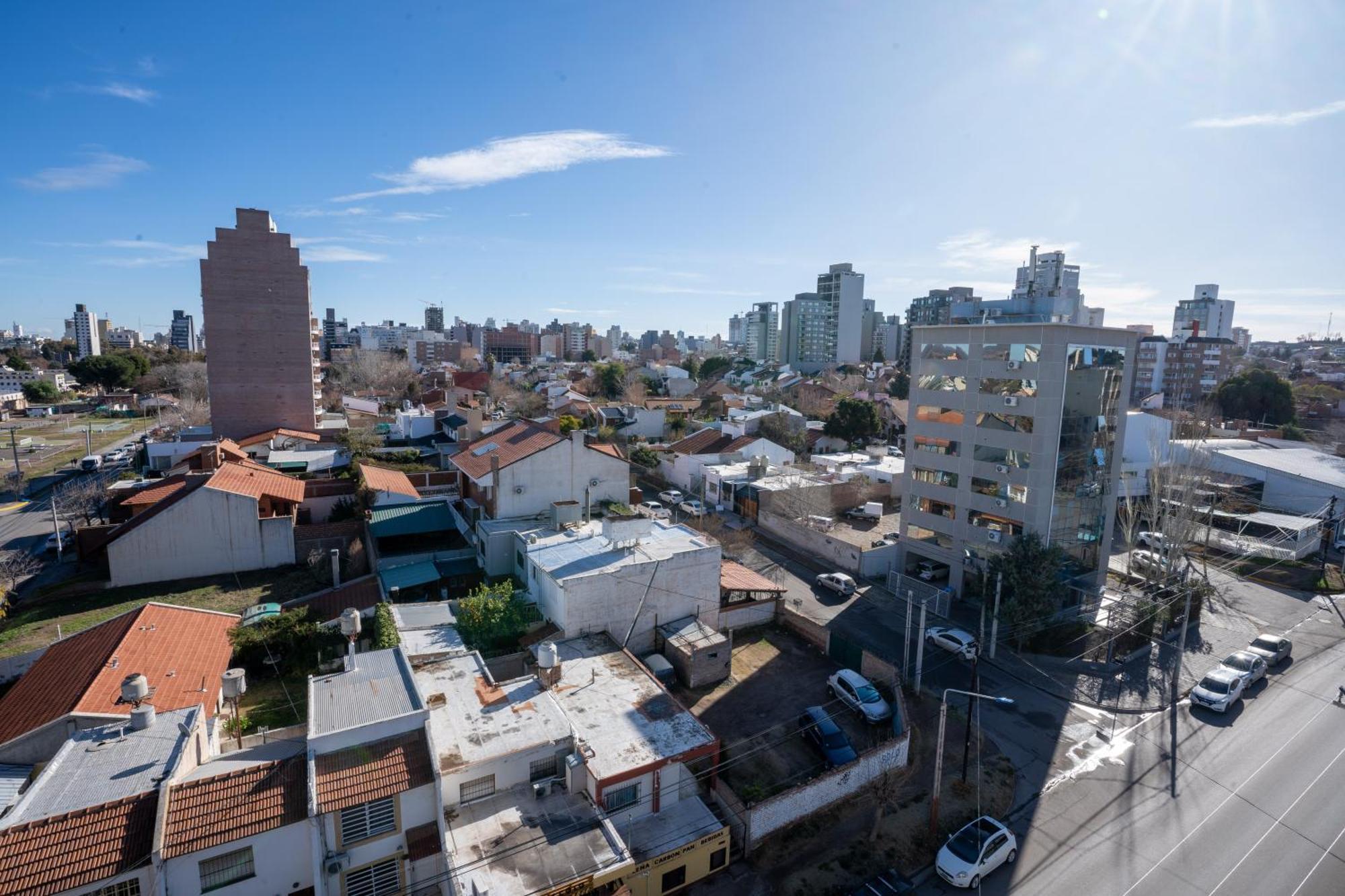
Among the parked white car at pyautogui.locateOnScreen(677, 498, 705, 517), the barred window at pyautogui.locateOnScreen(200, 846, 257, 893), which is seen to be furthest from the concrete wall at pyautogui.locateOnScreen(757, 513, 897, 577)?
the barred window at pyautogui.locateOnScreen(200, 846, 257, 893)

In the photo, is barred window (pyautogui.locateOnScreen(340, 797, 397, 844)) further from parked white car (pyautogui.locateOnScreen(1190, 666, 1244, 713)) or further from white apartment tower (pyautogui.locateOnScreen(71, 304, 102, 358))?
white apartment tower (pyautogui.locateOnScreen(71, 304, 102, 358))

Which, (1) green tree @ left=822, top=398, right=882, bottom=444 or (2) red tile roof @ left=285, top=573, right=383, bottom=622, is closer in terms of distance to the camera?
(2) red tile roof @ left=285, top=573, right=383, bottom=622

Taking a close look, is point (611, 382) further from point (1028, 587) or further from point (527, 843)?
point (527, 843)

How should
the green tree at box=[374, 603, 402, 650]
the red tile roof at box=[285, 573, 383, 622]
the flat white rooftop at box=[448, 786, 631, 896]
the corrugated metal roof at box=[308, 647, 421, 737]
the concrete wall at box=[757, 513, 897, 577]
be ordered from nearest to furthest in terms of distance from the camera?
the flat white rooftop at box=[448, 786, 631, 896] < the corrugated metal roof at box=[308, 647, 421, 737] < the green tree at box=[374, 603, 402, 650] < the red tile roof at box=[285, 573, 383, 622] < the concrete wall at box=[757, 513, 897, 577]

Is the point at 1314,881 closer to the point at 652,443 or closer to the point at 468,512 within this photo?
the point at 468,512

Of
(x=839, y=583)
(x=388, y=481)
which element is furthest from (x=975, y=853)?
(x=388, y=481)

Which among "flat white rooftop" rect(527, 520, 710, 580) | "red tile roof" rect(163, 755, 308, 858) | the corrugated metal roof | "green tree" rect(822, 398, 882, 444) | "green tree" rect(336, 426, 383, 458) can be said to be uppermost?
"green tree" rect(822, 398, 882, 444)
